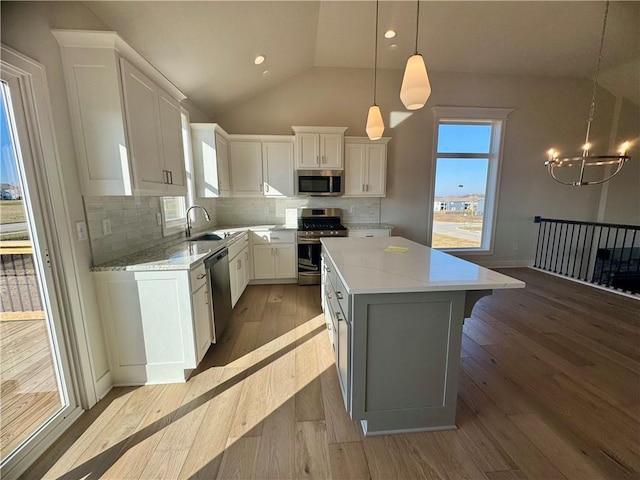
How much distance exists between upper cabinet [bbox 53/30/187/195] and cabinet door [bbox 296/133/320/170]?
2223mm

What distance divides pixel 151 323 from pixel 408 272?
1804 millimetres

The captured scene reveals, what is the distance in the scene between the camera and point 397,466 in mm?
1330

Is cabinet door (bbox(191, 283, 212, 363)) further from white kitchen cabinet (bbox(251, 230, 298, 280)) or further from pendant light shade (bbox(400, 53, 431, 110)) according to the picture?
pendant light shade (bbox(400, 53, 431, 110))

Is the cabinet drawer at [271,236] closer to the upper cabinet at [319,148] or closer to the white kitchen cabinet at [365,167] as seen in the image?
the upper cabinet at [319,148]

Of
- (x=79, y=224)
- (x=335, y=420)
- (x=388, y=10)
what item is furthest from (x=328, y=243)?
(x=388, y=10)

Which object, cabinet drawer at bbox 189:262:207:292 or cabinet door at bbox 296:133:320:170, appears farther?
cabinet door at bbox 296:133:320:170

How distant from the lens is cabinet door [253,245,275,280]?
3994mm

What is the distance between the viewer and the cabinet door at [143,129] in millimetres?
A: 1700

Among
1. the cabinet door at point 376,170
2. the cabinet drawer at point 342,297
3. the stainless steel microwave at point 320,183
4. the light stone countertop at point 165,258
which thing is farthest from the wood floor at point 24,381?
the cabinet door at point 376,170

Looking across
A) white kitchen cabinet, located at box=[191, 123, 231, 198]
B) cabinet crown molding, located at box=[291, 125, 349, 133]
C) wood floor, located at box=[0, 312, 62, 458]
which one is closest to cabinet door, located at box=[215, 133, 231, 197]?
white kitchen cabinet, located at box=[191, 123, 231, 198]

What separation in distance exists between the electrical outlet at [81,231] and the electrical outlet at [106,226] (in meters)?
0.16

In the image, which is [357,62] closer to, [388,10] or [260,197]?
[388,10]

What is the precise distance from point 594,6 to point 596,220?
146 inches

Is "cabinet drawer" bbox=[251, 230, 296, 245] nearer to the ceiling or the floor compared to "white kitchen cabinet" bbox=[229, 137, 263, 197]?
nearer to the floor
